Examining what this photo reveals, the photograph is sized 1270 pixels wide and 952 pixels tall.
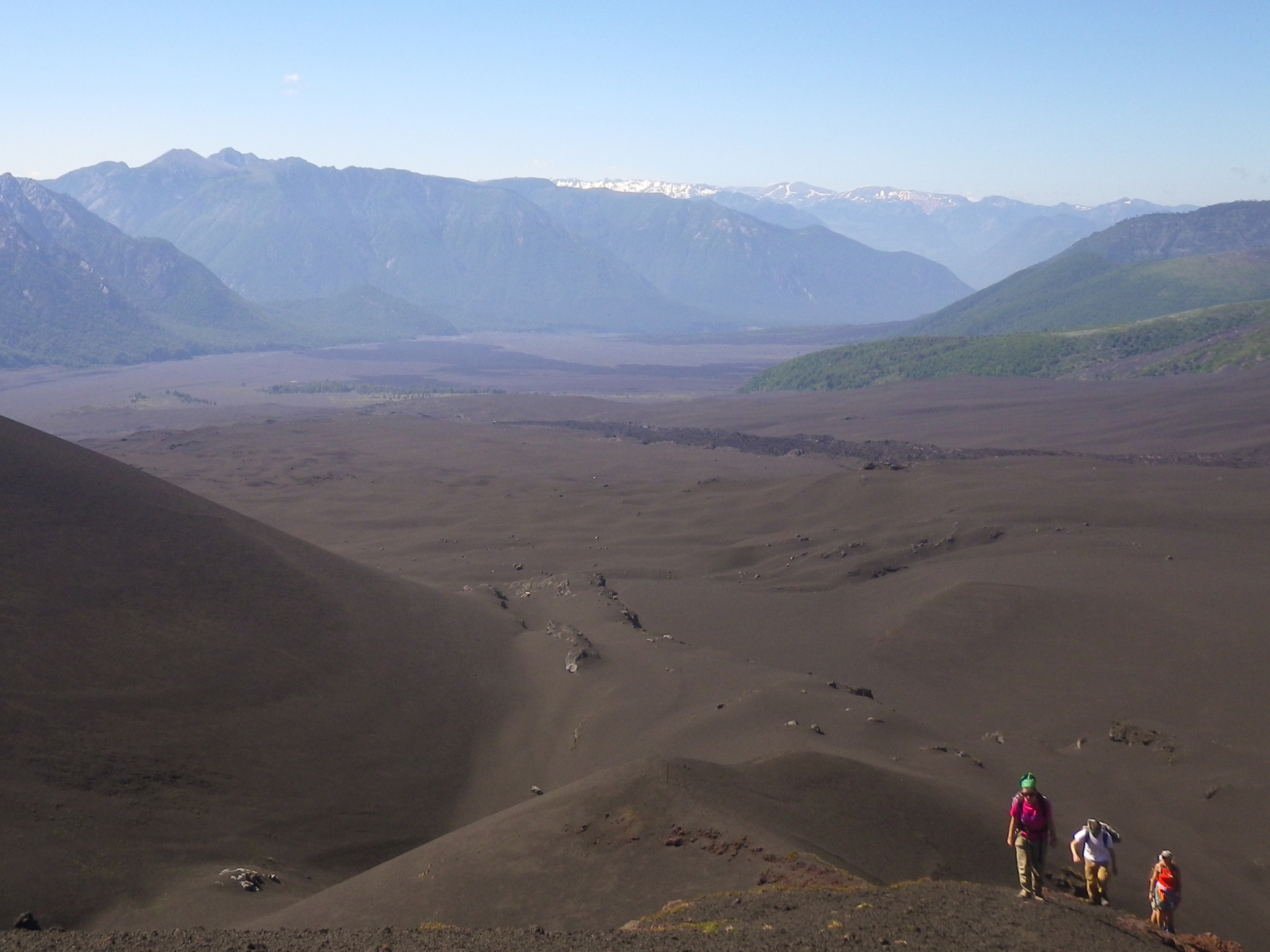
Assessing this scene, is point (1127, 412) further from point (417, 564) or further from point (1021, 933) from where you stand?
point (1021, 933)

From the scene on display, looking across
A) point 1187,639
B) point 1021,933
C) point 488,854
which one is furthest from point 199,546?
point 1187,639

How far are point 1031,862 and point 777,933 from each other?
307cm

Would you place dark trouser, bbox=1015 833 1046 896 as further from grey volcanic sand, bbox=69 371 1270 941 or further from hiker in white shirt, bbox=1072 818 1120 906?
grey volcanic sand, bbox=69 371 1270 941

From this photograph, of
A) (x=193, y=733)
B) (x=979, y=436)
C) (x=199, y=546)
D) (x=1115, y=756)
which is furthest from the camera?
(x=979, y=436)

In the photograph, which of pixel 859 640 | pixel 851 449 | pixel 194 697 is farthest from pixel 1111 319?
pixel 194 697

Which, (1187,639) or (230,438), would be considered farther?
(230,438)

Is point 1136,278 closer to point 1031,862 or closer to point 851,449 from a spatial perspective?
point 851,449

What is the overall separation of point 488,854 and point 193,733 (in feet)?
24.0

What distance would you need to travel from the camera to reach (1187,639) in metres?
26.4

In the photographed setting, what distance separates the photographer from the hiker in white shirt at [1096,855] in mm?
11344

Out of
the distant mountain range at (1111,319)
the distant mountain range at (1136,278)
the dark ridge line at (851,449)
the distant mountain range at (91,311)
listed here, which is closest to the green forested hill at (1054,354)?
the distant mountain range at (1111,319)

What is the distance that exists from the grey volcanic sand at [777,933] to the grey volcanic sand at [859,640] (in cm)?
150

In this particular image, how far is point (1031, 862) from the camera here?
1107cm

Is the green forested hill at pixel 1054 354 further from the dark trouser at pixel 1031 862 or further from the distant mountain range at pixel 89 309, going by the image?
the distant mountain range at pixel 89 309
